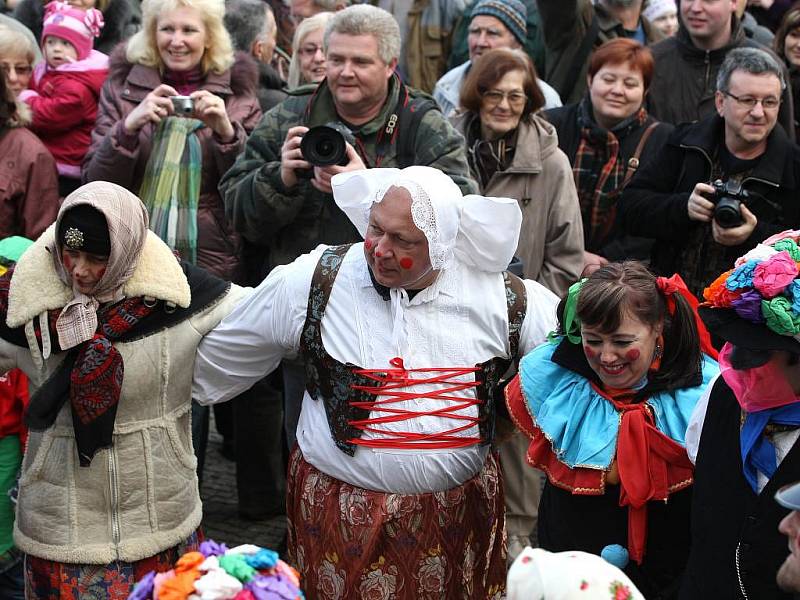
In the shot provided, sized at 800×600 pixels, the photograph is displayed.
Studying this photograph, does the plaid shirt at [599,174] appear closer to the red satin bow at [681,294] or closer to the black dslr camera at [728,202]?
the black dslr camera at [728,202]

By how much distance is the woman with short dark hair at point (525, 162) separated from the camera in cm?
518

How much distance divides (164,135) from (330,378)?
2.14 meters

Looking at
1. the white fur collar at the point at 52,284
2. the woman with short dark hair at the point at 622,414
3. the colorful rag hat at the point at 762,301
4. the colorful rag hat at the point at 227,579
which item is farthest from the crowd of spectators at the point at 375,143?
the colorful rag hat at the point at 227,579

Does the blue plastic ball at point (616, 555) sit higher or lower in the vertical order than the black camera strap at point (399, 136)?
lower

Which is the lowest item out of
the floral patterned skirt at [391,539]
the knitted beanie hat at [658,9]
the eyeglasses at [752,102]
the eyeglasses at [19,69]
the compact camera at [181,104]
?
the floral patterned skirt at [391,539]

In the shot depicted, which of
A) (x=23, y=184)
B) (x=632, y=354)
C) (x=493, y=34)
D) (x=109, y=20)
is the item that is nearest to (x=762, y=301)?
(x=632, y=354)

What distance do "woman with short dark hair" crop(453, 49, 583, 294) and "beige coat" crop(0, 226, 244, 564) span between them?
1.89m

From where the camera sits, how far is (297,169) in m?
4.51

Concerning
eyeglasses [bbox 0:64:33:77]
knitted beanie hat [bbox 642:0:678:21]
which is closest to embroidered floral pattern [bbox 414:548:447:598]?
eyeglasses [bbox 0:64:33:77]

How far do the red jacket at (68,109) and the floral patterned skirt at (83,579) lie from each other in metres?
2.70

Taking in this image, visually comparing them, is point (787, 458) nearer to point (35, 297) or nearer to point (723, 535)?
point (723, 535)

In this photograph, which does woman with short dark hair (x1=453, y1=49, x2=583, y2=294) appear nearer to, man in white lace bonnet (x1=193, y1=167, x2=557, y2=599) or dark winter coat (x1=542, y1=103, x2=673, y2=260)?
dark winter coat (x1=542, y1=103, x2=673, y2=260)

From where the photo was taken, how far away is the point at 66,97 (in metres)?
5.90

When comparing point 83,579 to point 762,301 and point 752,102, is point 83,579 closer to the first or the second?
point 762,301
